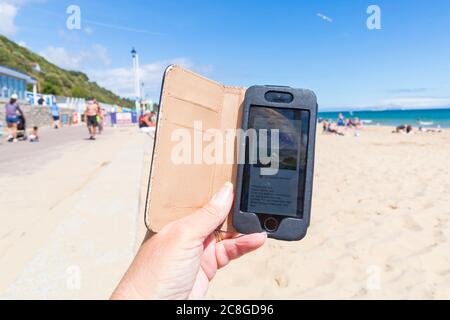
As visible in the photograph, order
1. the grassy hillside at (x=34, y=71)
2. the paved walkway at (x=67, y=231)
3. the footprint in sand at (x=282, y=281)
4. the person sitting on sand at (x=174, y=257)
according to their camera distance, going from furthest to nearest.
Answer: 1. the grassy hillside at (x=34, y=71)
2. the footprint in sand at (x=282, y=281)
3. the paved walkway at (x=67, y=231)
4. the person sitting on sand at (x=174, y=257)

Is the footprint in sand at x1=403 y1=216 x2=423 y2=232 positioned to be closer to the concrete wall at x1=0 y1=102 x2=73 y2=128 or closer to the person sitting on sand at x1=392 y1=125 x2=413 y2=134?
the concrete wall at x1=0 y1=102 x2=73 y2=128

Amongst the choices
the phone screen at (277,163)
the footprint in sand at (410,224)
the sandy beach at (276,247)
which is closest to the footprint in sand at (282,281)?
the sandy beach at (276,247)

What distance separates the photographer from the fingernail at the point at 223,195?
58.9 inches

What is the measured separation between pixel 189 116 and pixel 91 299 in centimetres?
172

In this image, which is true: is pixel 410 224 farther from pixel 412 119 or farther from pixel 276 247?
pixel 412 119

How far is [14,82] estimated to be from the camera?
25.4m

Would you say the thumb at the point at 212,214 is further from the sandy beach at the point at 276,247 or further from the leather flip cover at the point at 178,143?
the sandy beach at the point at 276,247

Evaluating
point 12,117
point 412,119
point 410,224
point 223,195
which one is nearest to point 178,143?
point 223,195

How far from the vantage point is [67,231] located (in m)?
3.36

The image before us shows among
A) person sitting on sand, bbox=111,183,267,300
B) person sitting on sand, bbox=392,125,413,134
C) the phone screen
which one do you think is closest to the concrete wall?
person sitting on sand, bbox=111,183,267,300

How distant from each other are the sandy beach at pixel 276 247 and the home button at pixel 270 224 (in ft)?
3.79

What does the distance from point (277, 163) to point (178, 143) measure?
54 cm

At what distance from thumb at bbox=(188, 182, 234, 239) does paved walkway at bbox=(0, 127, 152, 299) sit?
52.6 inches
